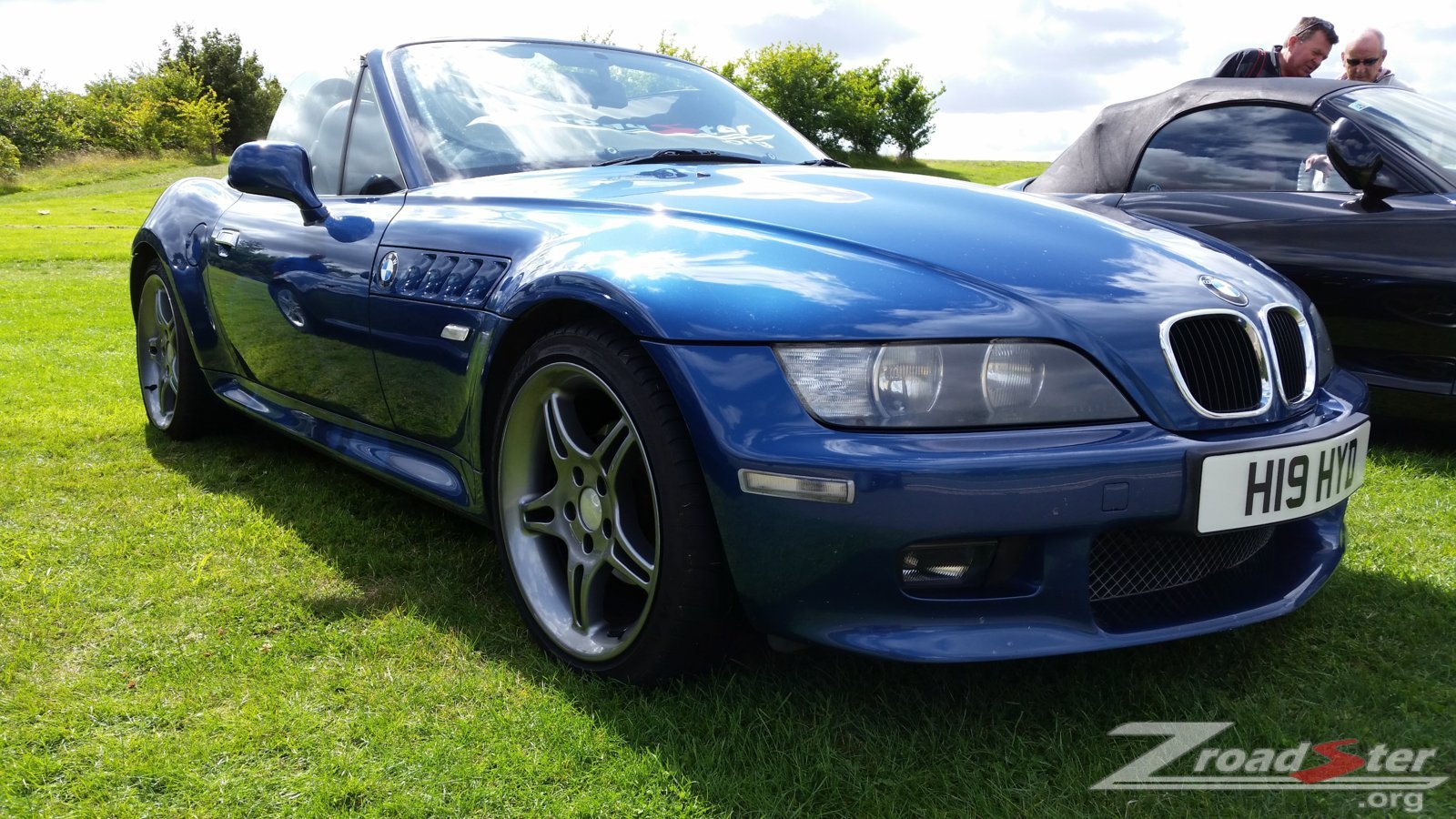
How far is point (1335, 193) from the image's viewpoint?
3922mm

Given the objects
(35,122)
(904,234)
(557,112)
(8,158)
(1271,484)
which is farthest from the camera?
(35,122)

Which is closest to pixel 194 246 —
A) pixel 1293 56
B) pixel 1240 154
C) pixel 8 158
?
pixel 1240 154

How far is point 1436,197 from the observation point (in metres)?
3.68

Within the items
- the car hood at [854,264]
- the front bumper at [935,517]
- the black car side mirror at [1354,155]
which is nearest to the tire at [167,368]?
the car hood at [854,264]

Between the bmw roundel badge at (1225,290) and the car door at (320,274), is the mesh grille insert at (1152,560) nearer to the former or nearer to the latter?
the bmw roundel badge at (1225,290)

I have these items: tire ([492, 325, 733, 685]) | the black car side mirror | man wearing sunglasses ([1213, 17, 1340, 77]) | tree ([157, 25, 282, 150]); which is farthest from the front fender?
tree ([157, 25, 282, 150])

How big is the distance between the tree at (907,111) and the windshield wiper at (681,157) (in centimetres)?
5996

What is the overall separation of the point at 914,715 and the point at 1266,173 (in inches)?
114

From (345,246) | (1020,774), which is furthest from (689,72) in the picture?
(1020,774)

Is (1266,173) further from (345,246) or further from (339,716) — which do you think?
(339,716)

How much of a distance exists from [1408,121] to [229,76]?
5865 cm

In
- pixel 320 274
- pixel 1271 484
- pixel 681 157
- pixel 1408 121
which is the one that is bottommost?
pixel 1271 484

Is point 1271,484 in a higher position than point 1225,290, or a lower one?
lower

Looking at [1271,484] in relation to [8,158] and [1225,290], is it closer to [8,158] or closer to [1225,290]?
[1225,290]
